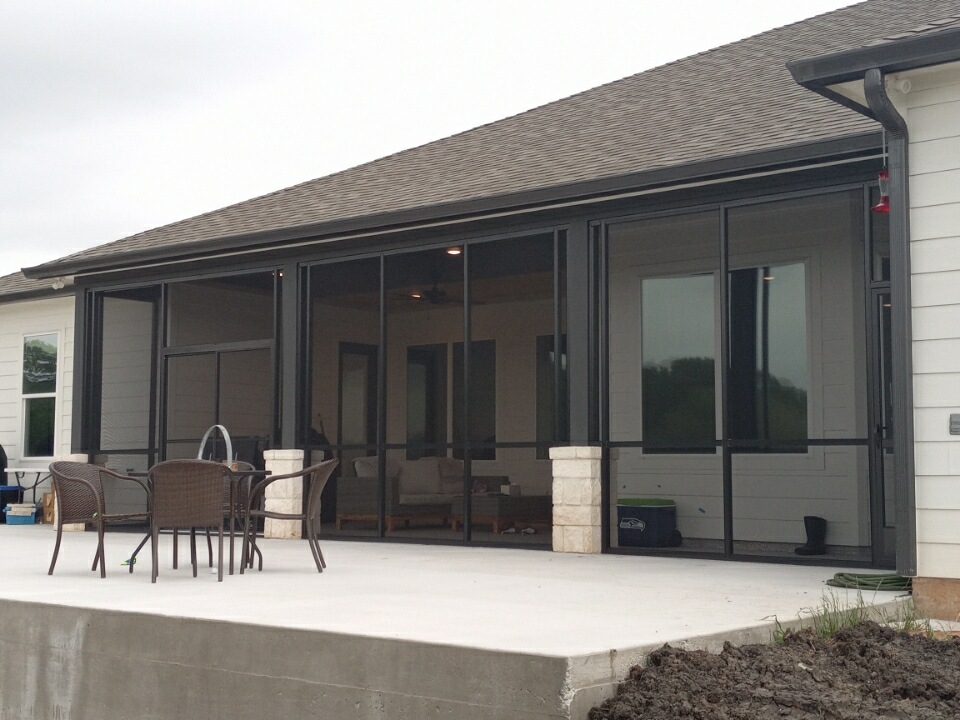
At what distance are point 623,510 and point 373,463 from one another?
349 centimetres

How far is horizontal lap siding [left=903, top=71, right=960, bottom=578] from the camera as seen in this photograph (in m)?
5.84

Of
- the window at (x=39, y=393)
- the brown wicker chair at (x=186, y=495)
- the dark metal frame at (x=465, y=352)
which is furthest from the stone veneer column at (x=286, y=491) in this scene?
the window at (x=39, y=393)

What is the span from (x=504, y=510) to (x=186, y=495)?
5904 mm

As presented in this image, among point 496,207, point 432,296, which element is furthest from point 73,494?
point 432,296

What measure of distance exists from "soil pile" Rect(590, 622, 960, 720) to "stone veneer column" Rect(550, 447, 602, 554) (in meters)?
4.18

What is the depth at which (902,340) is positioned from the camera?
598cm

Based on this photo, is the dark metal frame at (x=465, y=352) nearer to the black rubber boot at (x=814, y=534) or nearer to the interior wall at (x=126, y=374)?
the black rubber boot at (x=814, y=534)

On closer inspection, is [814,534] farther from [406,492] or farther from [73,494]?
[73,494]

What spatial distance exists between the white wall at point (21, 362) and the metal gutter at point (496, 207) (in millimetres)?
1986

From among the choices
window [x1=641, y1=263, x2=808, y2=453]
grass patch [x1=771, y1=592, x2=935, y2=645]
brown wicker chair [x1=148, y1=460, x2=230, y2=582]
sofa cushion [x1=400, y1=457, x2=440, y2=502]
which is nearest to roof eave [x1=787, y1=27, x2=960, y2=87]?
grass patch [x1=771, y1=592, x2=935, y2=645]

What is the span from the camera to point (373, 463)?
1334 centimetres

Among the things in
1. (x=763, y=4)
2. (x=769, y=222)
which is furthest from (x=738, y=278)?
(x=763, y=4)

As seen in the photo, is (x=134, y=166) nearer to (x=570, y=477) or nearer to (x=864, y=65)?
(x=570, y=477)

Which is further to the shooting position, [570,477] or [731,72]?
[731,72]
